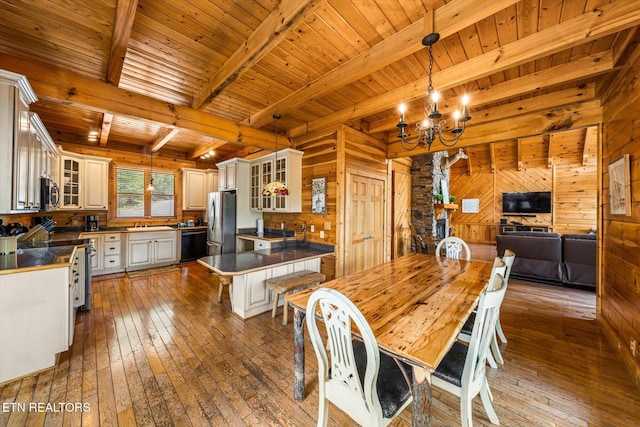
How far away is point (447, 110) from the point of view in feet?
11.0


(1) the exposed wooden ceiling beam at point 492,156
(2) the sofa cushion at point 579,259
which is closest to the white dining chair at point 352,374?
(2) the sofa cushion at point 579,259

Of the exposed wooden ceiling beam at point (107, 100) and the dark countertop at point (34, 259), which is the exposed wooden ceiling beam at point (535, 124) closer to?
the exposed wooden ceiling beam at point (107, 100)

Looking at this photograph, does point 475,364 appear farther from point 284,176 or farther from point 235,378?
point 284,176

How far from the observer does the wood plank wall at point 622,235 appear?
203 centimetres

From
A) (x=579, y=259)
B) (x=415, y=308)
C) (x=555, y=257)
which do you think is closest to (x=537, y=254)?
(x=555, y=257)

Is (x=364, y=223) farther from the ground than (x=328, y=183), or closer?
closer

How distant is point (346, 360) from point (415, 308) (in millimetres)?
659

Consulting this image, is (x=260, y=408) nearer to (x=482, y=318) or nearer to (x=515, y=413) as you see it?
(x=482, y=318)

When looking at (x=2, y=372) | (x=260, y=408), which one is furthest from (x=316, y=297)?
(x=2, y=372)

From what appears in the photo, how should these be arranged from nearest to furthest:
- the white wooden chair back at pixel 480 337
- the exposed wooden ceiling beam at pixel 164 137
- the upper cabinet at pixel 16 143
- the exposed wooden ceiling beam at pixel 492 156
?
1. the white wooden chair back at pixel 480 337
2. the upper cabinet at pixel 16 143
3. the exposed wooden ceiling beam at pixel 164 137
4. the exposed wooden ceiling beam at pixel 492 156

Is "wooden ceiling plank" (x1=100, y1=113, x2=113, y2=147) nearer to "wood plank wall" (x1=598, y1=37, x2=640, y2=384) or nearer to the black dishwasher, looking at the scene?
the black dishwasher

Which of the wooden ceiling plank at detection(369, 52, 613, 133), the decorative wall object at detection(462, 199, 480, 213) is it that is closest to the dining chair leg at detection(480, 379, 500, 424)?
the wooden ceiling plank at detection(369, 52, 613, 133)

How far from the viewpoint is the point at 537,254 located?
463 centimetres

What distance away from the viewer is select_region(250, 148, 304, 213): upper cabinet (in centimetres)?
423
